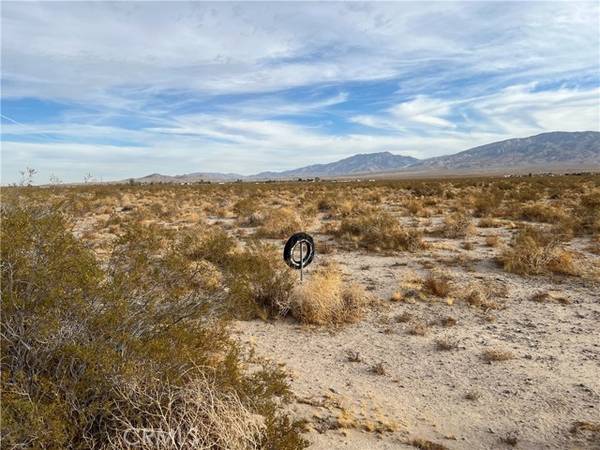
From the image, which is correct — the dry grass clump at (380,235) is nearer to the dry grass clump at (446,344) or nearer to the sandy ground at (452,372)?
the sandy ground at (452,372)

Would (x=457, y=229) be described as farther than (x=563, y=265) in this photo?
Yes

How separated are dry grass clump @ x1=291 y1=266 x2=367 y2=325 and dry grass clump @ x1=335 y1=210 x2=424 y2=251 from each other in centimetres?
524

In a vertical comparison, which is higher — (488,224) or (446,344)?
(488,224)

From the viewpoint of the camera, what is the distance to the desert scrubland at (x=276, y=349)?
356cm

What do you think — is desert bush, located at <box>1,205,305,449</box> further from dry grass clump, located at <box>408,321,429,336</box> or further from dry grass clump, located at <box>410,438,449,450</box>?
dry grass clump, located at <box>408,321,429,336</box>

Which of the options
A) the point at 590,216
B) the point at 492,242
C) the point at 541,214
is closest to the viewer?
the point at 492,242

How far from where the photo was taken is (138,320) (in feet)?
13.8

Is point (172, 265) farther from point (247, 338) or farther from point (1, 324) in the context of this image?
point (247, 338)

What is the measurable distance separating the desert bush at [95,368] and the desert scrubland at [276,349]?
Answer: 0.02 m

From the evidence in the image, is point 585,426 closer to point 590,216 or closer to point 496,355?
point 496,355

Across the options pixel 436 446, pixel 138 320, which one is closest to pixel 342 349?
pixel 436 446

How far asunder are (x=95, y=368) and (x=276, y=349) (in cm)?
377

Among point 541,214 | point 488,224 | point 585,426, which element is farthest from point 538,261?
point 541,214

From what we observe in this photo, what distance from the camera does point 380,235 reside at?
46.9 feet
